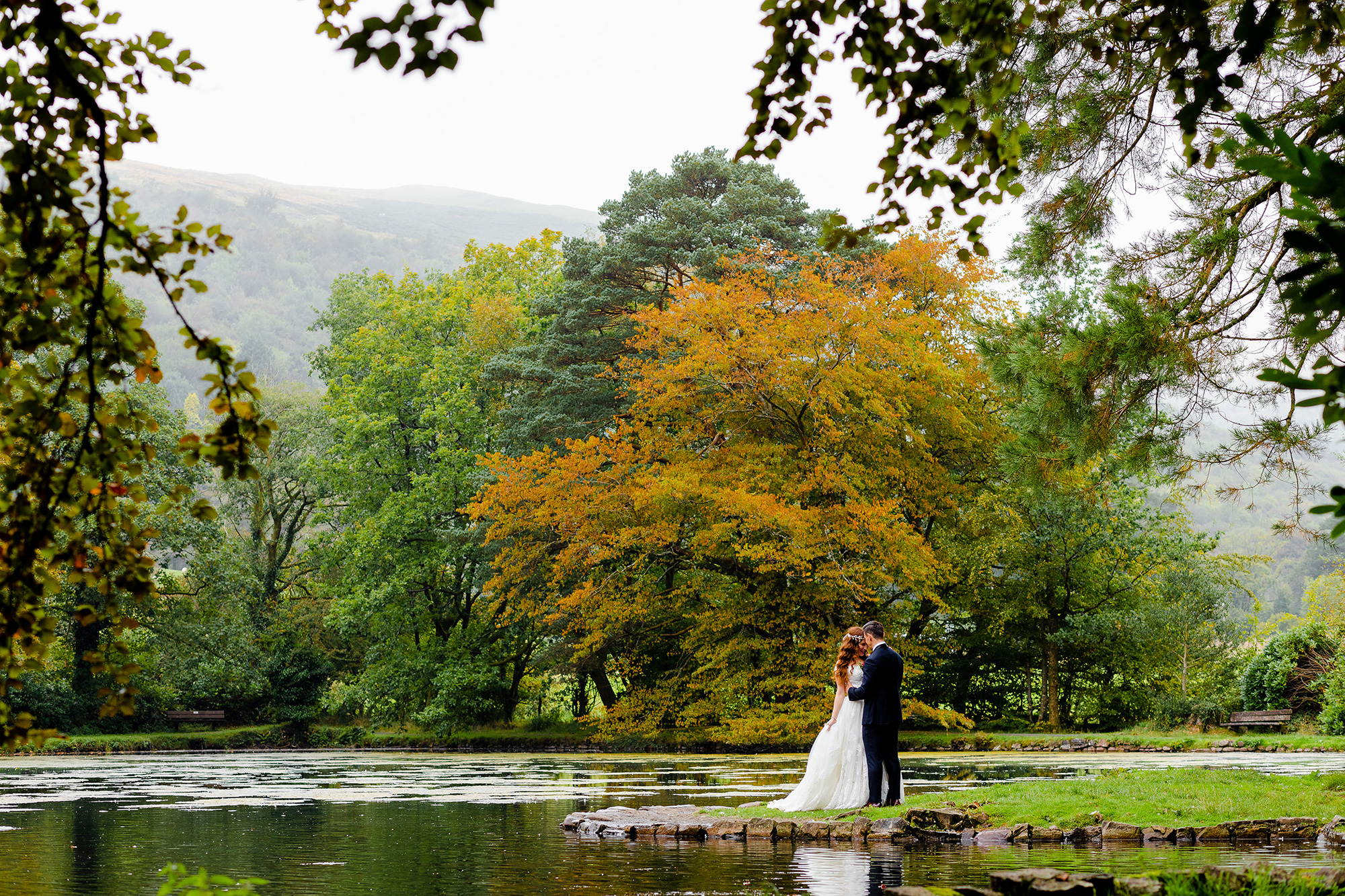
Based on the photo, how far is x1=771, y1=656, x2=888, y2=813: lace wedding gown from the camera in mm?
8969

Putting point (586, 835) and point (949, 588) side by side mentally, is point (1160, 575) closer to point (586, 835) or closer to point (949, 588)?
point (949, 588)

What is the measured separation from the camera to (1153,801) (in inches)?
311

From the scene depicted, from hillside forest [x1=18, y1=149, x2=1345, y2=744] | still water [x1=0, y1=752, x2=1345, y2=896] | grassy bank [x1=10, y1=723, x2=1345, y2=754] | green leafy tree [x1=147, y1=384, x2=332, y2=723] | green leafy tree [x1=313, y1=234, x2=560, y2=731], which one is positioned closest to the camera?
still water [x1=0, y1=752, x2=1345, y2=896]

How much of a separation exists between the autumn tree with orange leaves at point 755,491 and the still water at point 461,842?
5.38 metres

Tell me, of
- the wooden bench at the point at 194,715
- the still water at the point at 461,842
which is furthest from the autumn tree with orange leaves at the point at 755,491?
the wooden bench at the point at 194,715

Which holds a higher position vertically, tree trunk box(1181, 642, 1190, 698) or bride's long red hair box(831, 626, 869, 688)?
bride's long red hair box(831, 626, 869, 688)

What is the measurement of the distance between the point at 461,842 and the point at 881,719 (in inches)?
135

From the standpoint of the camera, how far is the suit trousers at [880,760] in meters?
8.76

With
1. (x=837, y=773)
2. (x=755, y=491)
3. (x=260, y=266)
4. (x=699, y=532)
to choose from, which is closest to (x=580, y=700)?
(x=699, y=532)

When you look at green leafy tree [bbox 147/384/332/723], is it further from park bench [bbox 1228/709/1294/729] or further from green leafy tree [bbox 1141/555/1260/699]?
park bench [bbox 1228/709/1294/729]

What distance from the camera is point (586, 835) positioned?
8.27m

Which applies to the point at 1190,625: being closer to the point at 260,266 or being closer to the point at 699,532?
the point at 699,532

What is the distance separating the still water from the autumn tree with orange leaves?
5.38 metres

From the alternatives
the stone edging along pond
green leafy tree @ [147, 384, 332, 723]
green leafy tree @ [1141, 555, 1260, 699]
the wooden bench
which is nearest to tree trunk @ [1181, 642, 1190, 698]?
green leafy tree @ [1141, 555, 1260, 699]
